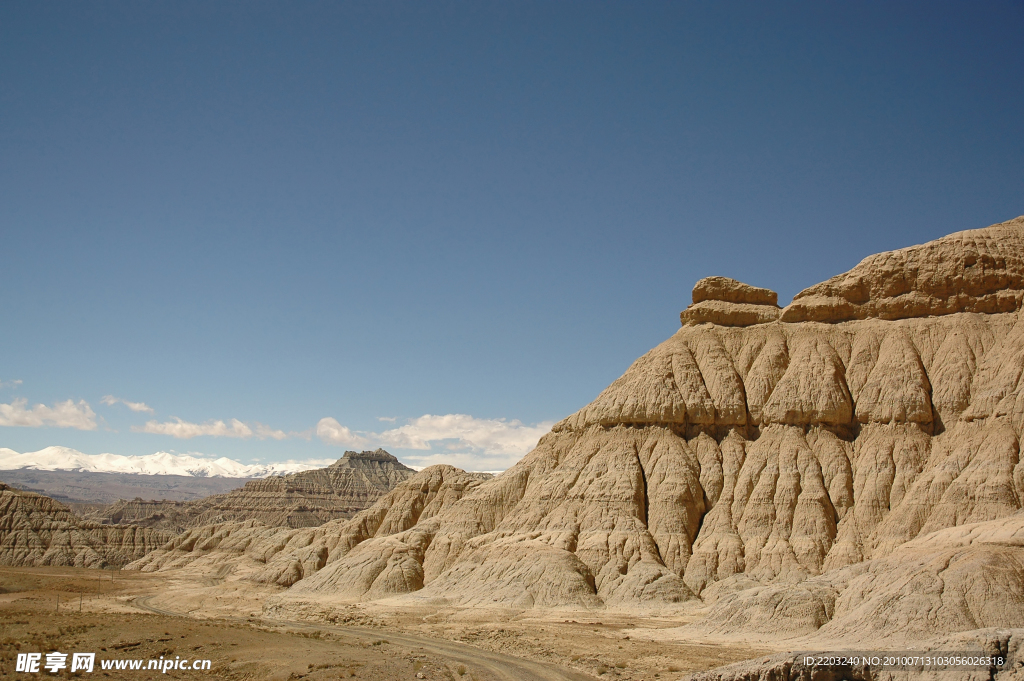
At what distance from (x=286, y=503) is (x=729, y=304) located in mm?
106336

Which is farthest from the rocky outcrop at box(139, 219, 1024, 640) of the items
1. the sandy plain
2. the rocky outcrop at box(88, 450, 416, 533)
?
the rocky outcrop at box(88, 450, 416, 533)

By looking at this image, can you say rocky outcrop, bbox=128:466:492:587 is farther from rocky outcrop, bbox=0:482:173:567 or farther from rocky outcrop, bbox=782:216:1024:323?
rocky outcrop, bbox=782:216:1024:323

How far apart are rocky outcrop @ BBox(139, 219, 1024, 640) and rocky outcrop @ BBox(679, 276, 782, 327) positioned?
509 mm

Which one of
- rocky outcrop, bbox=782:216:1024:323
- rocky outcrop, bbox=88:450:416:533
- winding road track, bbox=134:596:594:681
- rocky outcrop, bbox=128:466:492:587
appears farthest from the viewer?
rocky outcrop, bbox=88:450:416:533

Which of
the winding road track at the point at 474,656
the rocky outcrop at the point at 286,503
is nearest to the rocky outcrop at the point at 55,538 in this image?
the rocky outcrop at the point at 286,503

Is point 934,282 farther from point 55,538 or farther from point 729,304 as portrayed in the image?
point 55,538

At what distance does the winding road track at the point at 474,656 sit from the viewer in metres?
33.7

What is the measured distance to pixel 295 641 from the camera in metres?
40.2

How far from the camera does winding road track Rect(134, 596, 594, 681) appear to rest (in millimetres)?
33688

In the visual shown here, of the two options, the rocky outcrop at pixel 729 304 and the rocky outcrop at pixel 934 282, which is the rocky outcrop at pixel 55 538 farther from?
the rocky outcrop at pixel 934 282

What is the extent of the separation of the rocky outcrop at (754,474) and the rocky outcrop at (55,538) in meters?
60.0

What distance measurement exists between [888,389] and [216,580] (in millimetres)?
75588

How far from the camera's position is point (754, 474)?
64.9 m

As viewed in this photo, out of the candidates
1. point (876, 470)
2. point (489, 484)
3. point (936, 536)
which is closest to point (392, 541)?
point (489, 484)
